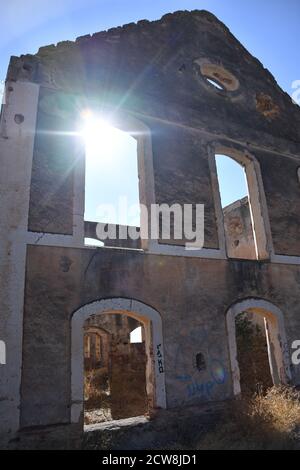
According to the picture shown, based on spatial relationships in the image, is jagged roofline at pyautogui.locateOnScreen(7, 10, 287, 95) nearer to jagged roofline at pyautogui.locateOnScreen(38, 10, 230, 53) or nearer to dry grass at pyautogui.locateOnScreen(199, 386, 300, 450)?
jagged roofline at pyautogui.locateOnScreen(38, 10, 230, 53)

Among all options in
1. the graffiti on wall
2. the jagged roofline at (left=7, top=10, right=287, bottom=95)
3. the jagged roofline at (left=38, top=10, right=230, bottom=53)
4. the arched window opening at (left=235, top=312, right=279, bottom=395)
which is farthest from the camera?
the arched window opening at (left=235, top=312, right=279, bottom=395)

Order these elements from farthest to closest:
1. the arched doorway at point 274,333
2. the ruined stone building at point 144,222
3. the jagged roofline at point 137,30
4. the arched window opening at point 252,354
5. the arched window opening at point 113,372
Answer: the arched window opening at point 252,354
the arched window opening at point 113,372
the arched doorway at point 274,333
the jagged roofline at point 137,30
the ruined stone building at point 144,222

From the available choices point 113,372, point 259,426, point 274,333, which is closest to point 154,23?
point 274,333

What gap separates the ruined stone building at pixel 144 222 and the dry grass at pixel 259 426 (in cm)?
45

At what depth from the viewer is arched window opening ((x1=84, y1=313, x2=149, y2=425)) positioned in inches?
Answer: 386

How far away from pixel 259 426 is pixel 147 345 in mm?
2143

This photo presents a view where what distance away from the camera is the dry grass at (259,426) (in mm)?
4883

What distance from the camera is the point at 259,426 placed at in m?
5.38

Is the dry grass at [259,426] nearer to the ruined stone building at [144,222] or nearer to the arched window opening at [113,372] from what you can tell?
the ruined stone building at [144,222]

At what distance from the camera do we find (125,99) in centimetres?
725

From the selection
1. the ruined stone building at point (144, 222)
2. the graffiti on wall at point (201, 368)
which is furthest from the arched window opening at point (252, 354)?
the graffiti on wall at point (201, 368)

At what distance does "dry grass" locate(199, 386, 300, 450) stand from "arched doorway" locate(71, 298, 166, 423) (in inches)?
41.2

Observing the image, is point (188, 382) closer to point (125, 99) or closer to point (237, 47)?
point (125, 99)

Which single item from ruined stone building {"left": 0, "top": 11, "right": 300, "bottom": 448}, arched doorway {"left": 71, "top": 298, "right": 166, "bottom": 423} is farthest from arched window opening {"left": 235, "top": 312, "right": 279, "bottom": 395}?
arched doorway {"left": 71, "top": 298, "right": 166, "bottom": 423}
